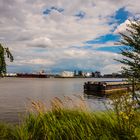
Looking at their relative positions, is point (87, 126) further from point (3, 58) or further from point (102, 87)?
point (102, 87)

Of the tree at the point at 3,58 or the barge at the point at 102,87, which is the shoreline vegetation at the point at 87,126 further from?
the barge at the point at 102,87

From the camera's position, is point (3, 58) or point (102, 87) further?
point (102, 87)

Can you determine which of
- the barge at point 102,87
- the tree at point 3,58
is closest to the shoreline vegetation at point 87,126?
the tree at point 3,58

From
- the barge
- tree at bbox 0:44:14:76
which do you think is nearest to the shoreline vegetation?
tree at bbox 0:44:14:76

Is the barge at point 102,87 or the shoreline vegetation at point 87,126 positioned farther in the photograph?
the barge at point 102,87

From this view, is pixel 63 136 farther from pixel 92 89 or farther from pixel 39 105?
pixel 92 89

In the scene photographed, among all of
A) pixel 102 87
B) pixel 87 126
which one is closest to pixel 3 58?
A: pixel 87 126

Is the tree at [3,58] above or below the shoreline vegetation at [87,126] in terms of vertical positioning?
above

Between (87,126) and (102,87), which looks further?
(102,87)

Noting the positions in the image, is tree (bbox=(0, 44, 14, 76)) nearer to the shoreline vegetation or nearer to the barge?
the shoreline vegetation

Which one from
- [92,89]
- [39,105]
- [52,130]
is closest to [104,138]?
[52,130]

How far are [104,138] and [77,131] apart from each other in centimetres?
169

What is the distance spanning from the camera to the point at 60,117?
598 inches

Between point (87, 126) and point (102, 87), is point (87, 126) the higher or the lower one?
the higher one
